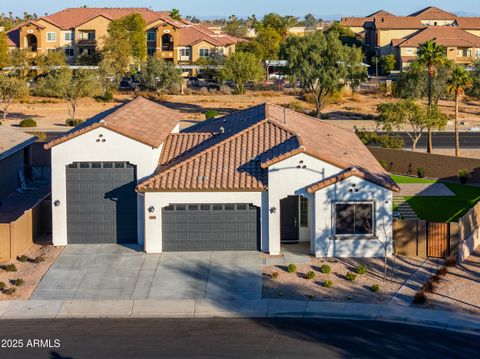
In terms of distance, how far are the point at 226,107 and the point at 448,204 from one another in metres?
45.8

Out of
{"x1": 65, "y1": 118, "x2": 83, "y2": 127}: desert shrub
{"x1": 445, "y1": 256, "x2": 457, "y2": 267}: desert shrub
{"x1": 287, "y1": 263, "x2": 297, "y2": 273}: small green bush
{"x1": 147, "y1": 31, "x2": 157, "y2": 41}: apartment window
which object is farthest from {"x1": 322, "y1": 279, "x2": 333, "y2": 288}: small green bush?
{"x1": 147, "y1": 31, "x2": 157, "y2": 41}: apartment window

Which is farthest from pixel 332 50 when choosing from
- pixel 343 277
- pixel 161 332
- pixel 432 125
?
pixel 161 332

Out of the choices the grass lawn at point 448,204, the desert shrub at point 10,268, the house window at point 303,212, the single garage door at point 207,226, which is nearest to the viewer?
the desert shrub at point 10,268

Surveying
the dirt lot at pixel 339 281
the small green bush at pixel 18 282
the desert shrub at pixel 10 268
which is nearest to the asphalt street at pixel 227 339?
the dirt lot at pixel 339 281

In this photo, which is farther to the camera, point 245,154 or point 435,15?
point 435,15

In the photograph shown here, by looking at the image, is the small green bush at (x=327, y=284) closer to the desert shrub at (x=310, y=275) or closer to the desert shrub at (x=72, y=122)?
the desert shrub at (x=310, y=275)

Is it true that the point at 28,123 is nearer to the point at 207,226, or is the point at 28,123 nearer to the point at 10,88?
the point at 10,88

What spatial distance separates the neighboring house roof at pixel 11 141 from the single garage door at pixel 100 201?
8.48 m

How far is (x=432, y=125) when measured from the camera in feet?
179

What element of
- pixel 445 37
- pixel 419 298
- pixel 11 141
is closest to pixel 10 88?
pixel 11 141

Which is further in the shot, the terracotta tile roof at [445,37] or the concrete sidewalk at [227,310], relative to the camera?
the terracotta tile roof at [445,37]

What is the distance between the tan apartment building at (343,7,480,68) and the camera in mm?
114000

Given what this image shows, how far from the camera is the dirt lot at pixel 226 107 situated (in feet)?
248

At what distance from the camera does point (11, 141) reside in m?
43.0
